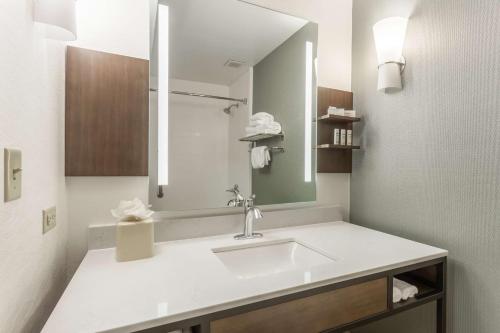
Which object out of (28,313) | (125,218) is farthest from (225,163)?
(28,313)

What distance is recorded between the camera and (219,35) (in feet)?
4.67

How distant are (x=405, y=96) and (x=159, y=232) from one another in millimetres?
1453

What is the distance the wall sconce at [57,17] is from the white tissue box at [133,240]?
2.23 ft

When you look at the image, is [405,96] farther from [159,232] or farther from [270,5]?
[159,232]

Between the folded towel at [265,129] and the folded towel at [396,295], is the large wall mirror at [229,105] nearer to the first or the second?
the folded towel at [265,129]

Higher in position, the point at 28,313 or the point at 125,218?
the point at 125,218

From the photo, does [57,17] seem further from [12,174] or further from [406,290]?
[406,290]

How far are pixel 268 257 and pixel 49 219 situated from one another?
3.00ft

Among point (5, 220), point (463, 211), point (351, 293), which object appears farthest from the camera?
point (463, 211)

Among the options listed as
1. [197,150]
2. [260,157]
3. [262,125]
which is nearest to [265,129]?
[262,125]

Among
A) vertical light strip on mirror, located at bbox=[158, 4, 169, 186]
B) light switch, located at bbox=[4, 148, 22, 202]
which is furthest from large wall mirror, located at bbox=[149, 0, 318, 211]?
light switch, located at bbox=[4, 148, 22, 202]

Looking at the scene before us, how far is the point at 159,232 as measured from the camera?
3.96 ft

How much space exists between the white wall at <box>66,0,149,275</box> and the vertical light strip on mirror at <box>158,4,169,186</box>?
66mm

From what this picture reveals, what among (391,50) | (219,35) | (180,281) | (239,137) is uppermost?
(219,35)
